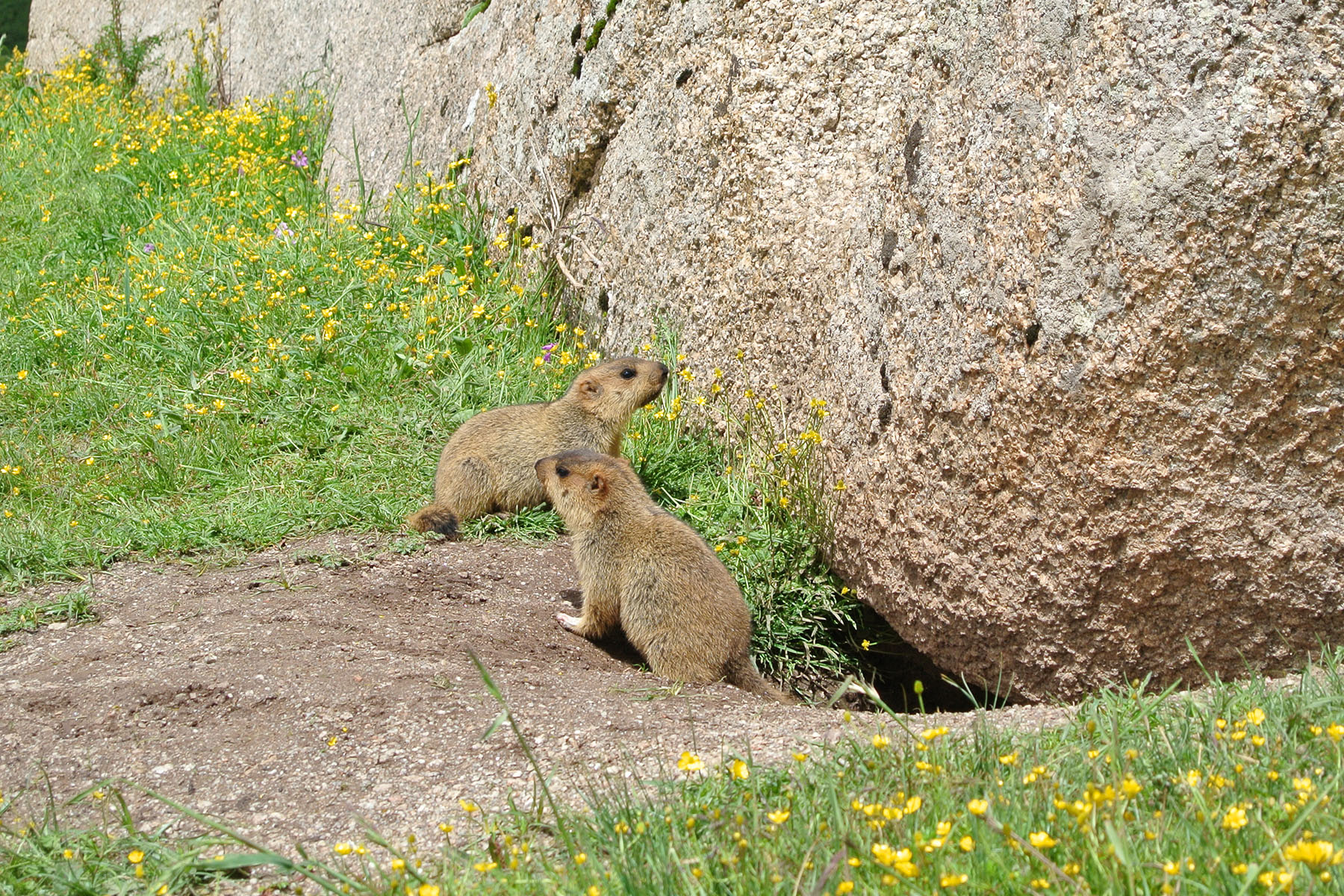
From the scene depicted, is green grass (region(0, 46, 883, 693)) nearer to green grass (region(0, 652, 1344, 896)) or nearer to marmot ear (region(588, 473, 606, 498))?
marmot ear (region(588, 473, 606, 498))

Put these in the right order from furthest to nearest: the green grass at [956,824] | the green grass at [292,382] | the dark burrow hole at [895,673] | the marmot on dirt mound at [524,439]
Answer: the marmot on dirt mound at [524,439]
the green grass at [292,382]
the dark burrow hole at [895,673]
the green grass at [956,824]

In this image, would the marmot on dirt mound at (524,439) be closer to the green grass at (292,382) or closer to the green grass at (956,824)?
the green grass at (292,382)

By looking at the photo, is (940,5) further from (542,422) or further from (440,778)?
(440,778)

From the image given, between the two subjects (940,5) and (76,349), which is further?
(76,349)

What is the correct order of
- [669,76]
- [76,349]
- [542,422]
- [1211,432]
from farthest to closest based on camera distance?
1. [76,349]
2. [669,76]
3. [542,422]
4. [1211,432]

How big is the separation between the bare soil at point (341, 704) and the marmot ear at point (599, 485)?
1.73ft

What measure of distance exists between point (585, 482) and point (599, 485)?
0.26 feet

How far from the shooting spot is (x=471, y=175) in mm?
8031

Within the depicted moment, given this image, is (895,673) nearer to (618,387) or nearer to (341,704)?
(618,387)

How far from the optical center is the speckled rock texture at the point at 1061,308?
138 inches

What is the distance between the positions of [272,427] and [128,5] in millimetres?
8609

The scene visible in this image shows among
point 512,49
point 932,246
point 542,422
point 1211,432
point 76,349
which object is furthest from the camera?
point 512,49

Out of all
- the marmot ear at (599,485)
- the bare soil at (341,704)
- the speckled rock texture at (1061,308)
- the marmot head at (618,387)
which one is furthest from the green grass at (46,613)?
the speckled rock texture at (1061,308)

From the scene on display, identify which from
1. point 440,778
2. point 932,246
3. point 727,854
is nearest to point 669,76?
point 932,246
